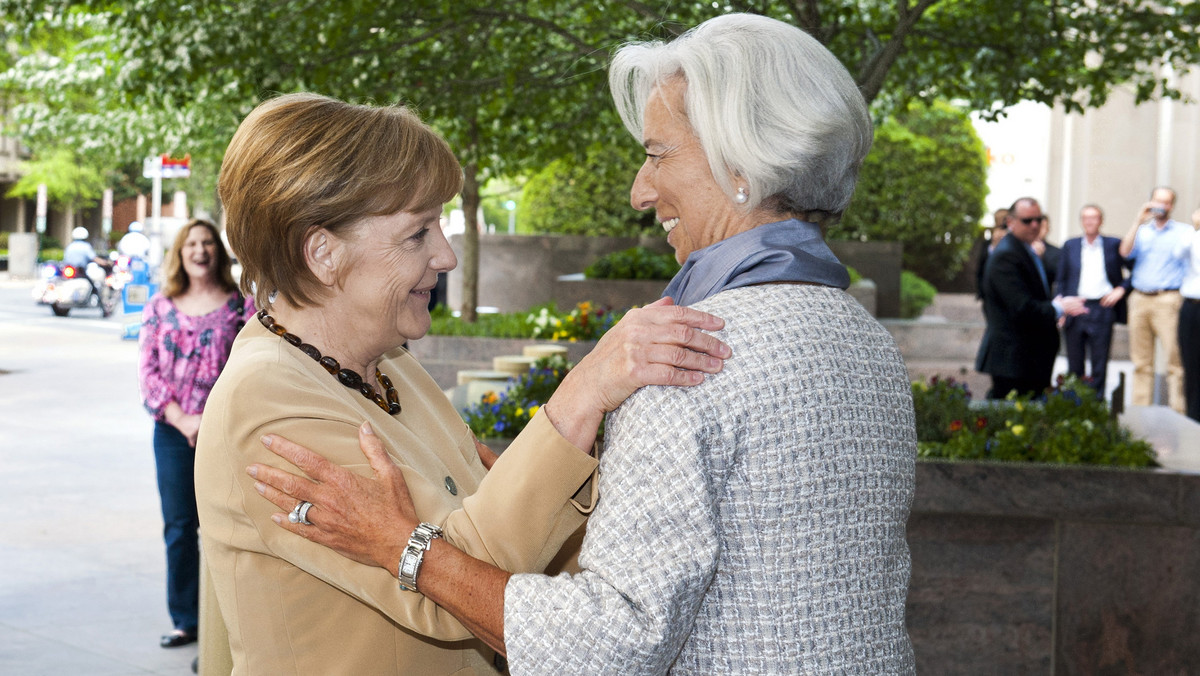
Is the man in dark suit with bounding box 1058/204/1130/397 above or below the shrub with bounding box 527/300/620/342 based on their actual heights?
above

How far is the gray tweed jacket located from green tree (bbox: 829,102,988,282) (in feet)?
59.8

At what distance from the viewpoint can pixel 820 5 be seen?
7977mm

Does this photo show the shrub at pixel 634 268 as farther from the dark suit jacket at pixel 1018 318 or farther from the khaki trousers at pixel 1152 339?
the dark suit jacket at pixel 1018 318

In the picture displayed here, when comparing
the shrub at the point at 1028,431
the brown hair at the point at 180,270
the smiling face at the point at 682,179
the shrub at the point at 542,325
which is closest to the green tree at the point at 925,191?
the shrub at the point at 542,325

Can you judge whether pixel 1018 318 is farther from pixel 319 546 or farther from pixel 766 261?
pixel 319 546

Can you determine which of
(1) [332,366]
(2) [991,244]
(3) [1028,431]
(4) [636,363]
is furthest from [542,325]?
(4) [636,363]

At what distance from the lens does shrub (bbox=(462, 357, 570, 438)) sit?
6711 mm

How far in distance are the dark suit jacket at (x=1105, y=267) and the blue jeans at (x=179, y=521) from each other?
34.5 feet

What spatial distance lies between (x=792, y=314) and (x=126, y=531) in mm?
7596

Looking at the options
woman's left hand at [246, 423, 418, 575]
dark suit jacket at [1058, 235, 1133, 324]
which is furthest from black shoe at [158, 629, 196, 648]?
dark suit jacket at [1058, 235, 1133, 324]

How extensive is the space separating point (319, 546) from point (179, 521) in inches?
172

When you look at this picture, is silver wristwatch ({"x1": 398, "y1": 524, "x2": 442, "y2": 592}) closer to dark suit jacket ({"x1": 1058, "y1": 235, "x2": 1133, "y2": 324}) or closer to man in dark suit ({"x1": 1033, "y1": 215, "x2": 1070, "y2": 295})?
dark suit jacket ({"x1": 1058, "y1": 235, "x2": 1133, "y2": 324})

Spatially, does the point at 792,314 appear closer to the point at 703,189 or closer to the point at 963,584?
the point at 703,189

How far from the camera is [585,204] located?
2166 cm
